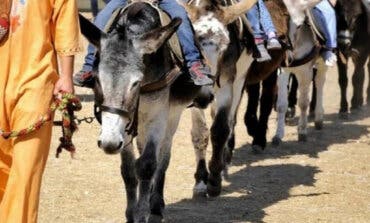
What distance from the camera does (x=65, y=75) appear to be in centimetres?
411

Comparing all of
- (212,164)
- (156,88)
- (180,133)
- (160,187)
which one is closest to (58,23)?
(156,88)

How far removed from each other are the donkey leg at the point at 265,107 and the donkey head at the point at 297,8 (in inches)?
35.2

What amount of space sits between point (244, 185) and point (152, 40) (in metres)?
3.22

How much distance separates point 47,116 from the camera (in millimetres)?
4094

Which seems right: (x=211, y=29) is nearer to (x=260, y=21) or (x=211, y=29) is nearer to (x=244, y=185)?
(x=260, y=21)

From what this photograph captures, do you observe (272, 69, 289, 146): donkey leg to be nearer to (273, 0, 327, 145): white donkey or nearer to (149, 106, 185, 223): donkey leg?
(273, 0, 327, 145): white donkey

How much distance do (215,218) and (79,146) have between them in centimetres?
325

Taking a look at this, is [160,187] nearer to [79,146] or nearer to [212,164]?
[212,164]

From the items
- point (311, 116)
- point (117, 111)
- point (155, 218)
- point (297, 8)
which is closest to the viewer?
point (117, 111)

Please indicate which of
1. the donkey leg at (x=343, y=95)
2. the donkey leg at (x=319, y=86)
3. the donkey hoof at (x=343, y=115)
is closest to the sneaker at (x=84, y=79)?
the donkey leg at (x=319, y=86)

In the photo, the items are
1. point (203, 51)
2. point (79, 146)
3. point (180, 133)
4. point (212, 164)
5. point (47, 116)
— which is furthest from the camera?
point (180, 133)

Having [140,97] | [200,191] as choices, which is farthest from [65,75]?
[200,191]

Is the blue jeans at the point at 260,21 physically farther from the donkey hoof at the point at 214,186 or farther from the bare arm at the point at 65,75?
the bare arm at the point at 65,75

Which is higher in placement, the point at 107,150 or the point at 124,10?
the point at 124,10
